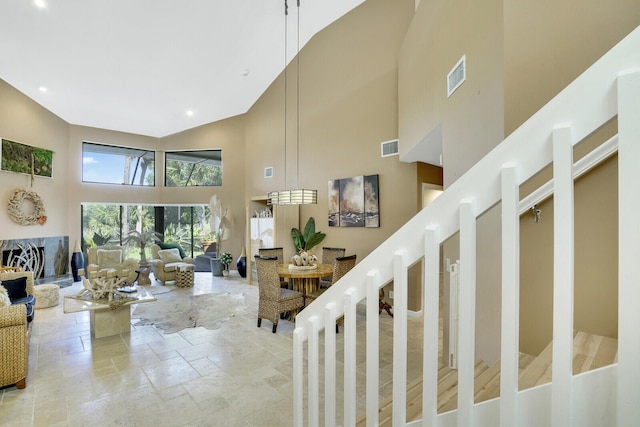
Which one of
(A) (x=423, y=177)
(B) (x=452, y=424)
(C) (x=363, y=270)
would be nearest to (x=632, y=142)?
(C) (x=363, y=270)

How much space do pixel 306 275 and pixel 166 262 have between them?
4938 mm

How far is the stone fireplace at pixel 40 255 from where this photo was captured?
629 centimetres

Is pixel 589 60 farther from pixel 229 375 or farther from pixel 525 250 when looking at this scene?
pixel 229 375

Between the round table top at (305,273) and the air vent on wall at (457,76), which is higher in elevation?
the air vent on wall at (457,76)

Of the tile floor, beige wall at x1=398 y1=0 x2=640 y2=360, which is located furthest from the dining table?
beige wall at x1=398 y1=0 x2=640 y2=360

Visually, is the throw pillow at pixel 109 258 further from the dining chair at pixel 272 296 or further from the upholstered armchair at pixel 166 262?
the dining chair at pixel 272 296

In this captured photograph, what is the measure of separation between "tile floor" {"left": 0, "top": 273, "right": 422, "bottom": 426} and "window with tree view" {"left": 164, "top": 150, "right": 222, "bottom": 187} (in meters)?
5.45

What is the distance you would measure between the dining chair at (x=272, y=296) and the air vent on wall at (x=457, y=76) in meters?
2.94

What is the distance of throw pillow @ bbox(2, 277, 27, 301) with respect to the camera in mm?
4160

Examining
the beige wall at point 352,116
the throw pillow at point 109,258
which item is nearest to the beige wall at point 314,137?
the beige wall at point 352,116

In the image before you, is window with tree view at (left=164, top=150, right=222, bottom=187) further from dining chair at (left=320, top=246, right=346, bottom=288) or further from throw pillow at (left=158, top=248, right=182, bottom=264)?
dining chair at (left=320, top=246, right=346, bottom=288)

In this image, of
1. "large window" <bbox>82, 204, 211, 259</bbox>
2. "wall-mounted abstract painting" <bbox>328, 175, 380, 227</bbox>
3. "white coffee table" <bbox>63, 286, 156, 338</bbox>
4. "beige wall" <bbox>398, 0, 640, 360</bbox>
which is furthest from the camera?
"large window" <bbox>82, 204, 211, 259</bbox>

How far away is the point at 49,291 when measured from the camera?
559cm

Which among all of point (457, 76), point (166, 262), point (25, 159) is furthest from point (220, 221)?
point (457, 76)
